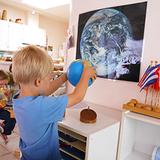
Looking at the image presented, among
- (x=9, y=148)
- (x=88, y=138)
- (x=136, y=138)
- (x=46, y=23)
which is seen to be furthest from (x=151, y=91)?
(x=46, y=23)

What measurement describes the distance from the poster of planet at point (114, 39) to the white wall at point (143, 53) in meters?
0.04

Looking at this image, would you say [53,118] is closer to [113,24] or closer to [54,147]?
[54,147]

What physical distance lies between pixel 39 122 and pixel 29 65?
0.26 m

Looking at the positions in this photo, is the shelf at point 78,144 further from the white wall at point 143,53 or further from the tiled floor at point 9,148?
the tiled floor at point 9,148

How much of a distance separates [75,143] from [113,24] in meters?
1.02

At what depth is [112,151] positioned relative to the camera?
1.26 metres

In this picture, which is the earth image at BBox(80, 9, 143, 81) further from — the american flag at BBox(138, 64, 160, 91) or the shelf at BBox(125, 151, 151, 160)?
the shelf at BBox(125, 151, 151, 160)

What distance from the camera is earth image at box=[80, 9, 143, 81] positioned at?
148 cm

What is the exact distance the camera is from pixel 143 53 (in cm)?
142

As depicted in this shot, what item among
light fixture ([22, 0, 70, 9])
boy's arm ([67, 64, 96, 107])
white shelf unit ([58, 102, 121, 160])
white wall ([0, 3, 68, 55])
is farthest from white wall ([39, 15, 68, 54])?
boy's arm ([67, 64, 96, 107])

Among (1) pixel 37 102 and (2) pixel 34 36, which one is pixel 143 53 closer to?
(1) pixel 37 102

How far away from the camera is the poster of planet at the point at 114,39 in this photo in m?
1.45

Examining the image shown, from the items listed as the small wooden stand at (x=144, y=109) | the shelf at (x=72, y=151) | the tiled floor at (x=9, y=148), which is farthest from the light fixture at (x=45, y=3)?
the shelf at (x=72, y=151)

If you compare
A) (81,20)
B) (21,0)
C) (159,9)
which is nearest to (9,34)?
(21,0)
